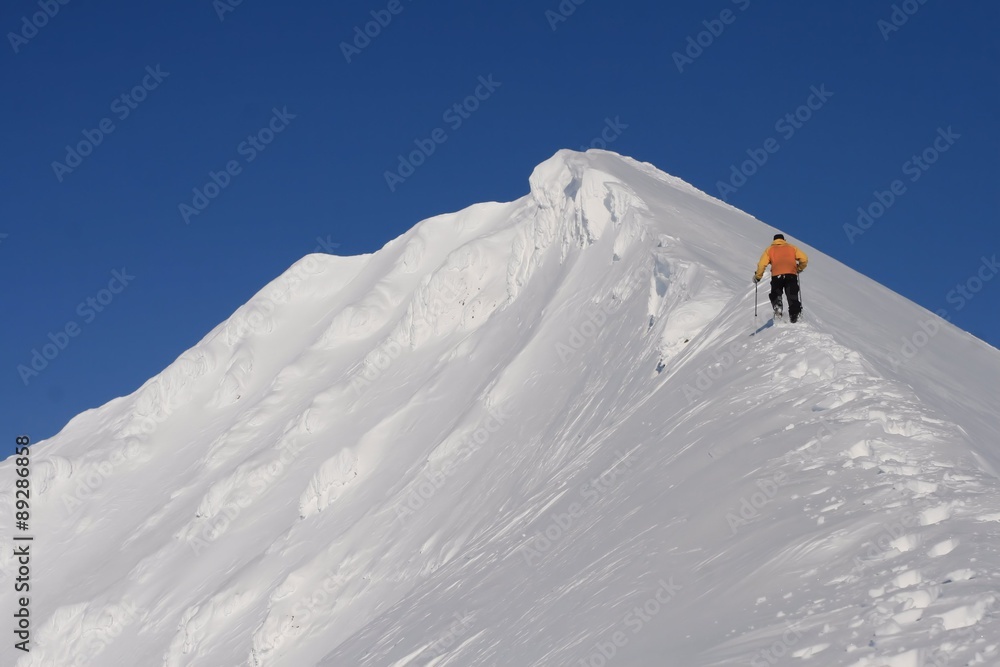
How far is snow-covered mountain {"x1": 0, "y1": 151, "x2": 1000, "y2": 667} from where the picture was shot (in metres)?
11.4

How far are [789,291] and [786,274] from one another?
1.02ft

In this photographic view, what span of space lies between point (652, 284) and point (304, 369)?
103 ft

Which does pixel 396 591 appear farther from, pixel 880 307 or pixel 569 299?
pixel 880 307

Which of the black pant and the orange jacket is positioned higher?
the orange jacket

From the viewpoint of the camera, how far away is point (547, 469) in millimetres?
26984

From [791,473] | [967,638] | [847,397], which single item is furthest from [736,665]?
[847,397]

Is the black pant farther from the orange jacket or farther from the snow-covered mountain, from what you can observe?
the snow-covered mountain

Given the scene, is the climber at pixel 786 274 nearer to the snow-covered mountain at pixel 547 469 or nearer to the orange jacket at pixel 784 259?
the orange jacket at pixel 784 259

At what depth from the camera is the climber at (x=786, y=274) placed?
18.6 metres

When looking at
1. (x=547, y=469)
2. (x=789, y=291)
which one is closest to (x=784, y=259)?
(x=789, y=291)

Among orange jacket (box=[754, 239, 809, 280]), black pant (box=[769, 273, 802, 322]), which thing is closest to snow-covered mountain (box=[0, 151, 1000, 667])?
black pant (box=[769, 273, 802, 322])

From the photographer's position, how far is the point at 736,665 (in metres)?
9.82

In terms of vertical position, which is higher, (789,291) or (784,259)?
(784,259)

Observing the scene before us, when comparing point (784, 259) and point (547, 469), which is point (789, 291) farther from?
point (547, 469)
